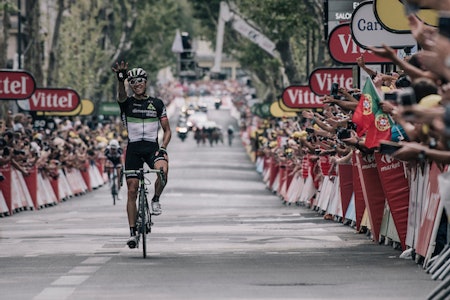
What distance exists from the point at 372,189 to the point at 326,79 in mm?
15671

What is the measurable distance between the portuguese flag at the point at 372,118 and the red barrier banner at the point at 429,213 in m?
1.47

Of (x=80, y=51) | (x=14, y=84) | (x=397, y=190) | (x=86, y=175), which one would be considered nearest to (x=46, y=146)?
(x=14, y=84)

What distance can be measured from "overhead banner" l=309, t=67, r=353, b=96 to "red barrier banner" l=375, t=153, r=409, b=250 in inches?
656

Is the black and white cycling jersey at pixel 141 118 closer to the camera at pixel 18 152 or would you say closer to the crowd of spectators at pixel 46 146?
the crowd of spectators at pixel 46 146

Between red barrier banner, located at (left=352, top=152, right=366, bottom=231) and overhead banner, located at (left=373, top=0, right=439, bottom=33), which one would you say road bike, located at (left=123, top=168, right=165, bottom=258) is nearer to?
overhead banner, located at (left=373, top=0, right=439, bottom=33)

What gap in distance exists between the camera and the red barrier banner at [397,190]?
730 inches

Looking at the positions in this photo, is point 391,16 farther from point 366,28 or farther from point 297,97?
point 297,97

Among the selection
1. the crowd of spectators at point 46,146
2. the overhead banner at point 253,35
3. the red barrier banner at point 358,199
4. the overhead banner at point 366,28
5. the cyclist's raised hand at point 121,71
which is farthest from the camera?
the overhead banner at point 253,35

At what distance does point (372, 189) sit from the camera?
20.5 m

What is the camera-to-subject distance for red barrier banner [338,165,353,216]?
26266 millimetres

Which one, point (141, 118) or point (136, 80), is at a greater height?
point (136, 80)

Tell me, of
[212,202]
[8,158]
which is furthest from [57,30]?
[8,158]

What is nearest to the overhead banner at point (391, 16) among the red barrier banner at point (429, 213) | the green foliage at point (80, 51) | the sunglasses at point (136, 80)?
the sunglasses at point (136, 80)

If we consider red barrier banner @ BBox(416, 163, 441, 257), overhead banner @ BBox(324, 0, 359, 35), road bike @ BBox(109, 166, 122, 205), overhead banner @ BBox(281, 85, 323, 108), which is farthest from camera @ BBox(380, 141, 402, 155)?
overhead banner @ BBox(281, 85, 323, 108)
